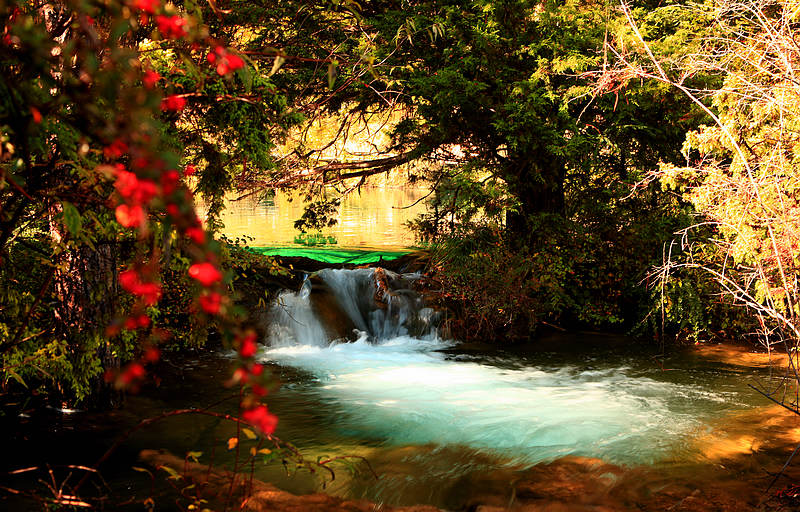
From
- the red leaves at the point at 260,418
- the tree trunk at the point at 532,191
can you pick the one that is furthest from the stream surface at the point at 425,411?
the red leaves at the point at 260,418

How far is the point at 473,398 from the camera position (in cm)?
904

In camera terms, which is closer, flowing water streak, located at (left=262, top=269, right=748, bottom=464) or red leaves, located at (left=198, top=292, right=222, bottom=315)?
red leaves, located at (left=198, top=292, right=222, bottom=315)

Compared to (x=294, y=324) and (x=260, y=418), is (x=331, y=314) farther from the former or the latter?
(x=260, y=418)

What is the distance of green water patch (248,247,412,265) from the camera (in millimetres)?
17359

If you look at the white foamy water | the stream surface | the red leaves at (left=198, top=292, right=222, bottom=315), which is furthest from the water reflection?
the red leaves at (left=198, top=292, right=222, bottom=315)

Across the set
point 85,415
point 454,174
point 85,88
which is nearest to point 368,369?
point 454,174

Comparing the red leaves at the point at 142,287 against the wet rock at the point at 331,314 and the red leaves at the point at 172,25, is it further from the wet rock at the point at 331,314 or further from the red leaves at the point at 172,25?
the wet rock at the point at 331,314

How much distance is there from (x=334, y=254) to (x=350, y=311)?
5677mm

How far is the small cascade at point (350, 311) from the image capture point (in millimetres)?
12242

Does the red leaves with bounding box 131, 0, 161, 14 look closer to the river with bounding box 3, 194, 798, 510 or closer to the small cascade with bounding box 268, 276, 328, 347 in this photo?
the river with bounding box 3, 194, 798, 510

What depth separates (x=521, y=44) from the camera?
10.8 meters

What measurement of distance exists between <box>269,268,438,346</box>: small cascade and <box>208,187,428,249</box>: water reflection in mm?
2600

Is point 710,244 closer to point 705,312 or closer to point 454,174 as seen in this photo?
point 705,312

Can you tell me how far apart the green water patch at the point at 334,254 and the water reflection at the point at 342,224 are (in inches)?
39.5
